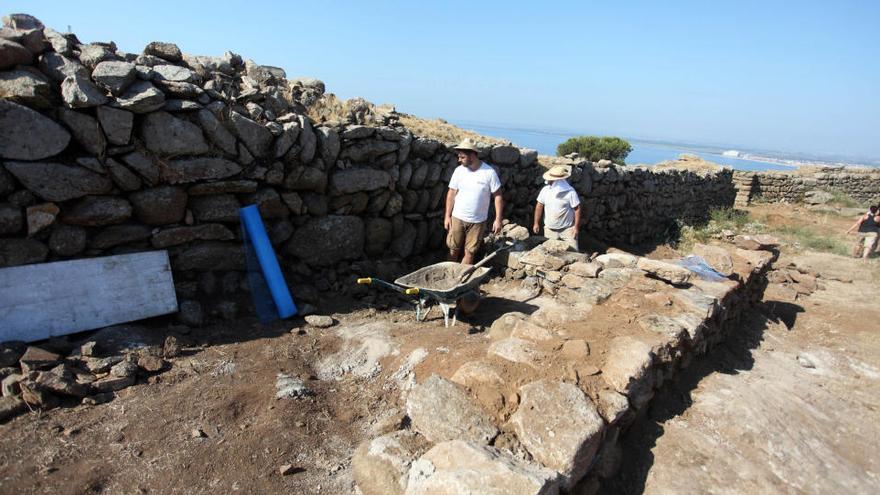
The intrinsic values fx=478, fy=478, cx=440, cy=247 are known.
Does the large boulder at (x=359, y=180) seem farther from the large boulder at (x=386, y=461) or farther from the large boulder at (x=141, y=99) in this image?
the large boulder at (x=386, y=461)

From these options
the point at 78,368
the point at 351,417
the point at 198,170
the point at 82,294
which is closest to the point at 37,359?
the point at 78,368

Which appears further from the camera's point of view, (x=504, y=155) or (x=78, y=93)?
(x=504, y=155)

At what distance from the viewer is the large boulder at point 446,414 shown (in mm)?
2713

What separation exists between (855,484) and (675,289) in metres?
2.00

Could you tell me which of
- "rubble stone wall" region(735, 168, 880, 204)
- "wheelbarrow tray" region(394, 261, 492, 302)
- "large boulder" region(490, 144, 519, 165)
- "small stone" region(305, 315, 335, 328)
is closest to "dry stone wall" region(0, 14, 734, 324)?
"small stone" region(305, 315, 335, 328)

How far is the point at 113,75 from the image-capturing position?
159 inches

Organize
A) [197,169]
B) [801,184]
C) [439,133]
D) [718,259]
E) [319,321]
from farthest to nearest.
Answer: [801,184] → [439,133] → [718,259] → [319,321] → [197,169]

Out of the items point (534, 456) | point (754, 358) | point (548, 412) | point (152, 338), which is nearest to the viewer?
point (534, 456)

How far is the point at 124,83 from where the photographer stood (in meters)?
4.10

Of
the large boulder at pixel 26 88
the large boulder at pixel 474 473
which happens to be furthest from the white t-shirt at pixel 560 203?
the large boulder at pixel 26 88

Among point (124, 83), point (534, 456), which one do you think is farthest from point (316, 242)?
point (534, 456)

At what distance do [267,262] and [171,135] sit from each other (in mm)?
1455

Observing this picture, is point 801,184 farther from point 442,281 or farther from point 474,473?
point 474,473

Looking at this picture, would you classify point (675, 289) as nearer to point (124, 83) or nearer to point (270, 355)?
point (270, 355)
